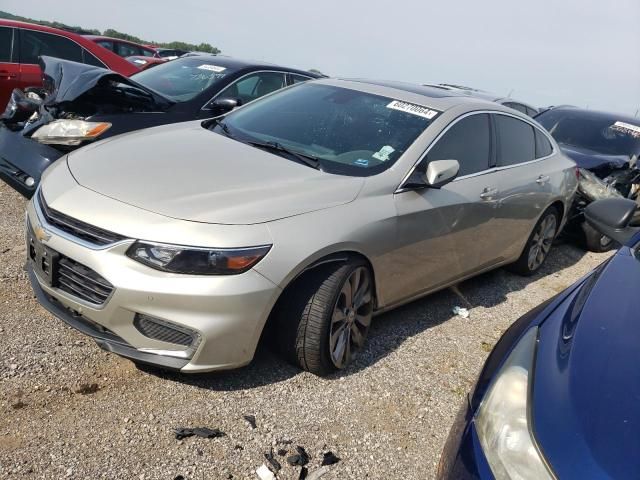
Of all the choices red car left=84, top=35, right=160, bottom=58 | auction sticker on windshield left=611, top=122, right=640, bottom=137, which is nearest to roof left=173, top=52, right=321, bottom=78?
auction sticker on windshield left=611, top=122, right=640, bottom=137

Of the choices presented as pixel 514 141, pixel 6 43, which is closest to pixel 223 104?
pixel 514 141

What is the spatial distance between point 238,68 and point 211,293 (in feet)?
13.5

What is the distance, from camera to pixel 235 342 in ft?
8.98

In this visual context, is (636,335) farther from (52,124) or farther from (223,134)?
(52,124)

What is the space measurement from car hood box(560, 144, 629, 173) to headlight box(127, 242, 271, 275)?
5559mm

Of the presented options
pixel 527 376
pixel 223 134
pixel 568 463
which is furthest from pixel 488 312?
pixel 568 463

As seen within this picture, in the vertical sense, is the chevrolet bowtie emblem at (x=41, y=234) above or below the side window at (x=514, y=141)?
below

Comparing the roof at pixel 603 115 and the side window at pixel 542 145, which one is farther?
the roof at pixel 603 115

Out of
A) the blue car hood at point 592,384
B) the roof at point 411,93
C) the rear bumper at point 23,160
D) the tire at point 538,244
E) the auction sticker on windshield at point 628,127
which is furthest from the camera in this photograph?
the auction sticker on windshield at point 628,127

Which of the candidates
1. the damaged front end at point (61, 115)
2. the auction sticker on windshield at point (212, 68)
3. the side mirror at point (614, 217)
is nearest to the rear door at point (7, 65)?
the damaged front end at point (61, 115)

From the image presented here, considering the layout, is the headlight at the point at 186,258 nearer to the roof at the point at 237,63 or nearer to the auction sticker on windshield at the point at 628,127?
the roof at the point at 237,63

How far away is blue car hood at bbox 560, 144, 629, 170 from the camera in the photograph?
6926 mm

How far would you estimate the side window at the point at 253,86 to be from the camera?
235 inches

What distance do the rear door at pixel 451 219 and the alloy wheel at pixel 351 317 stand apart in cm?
22
